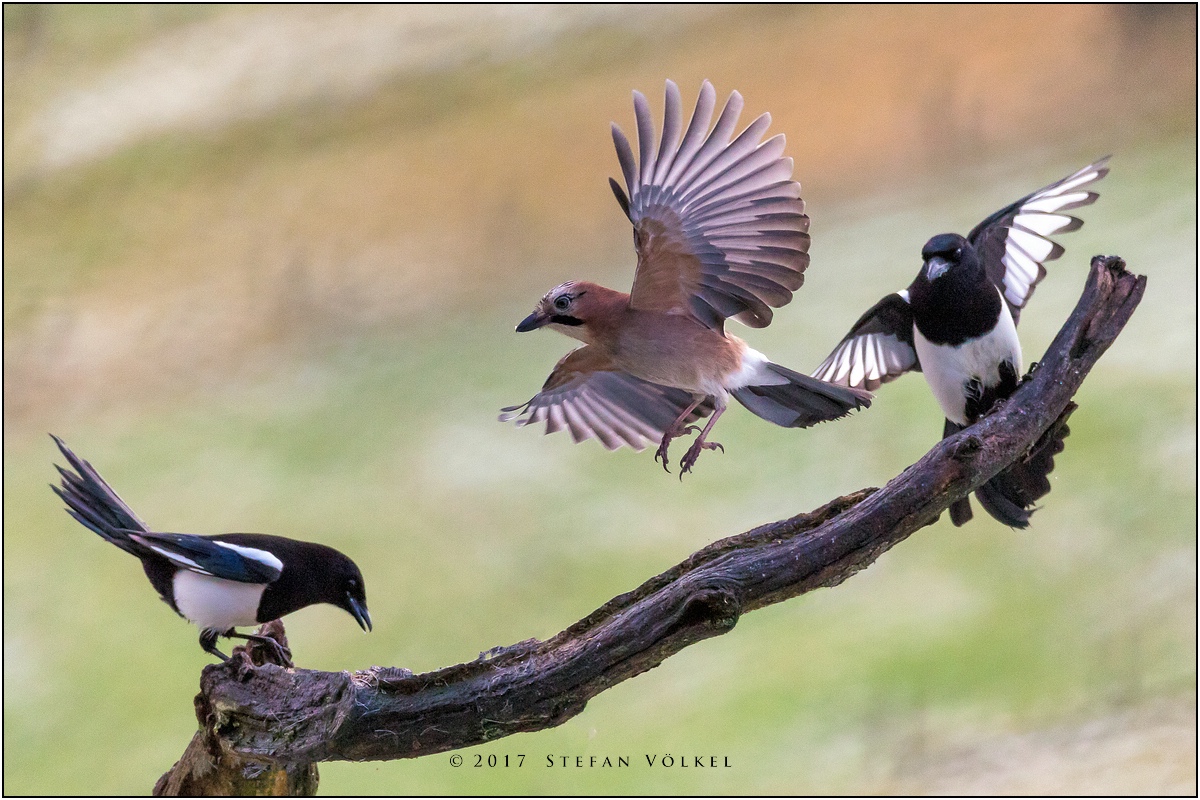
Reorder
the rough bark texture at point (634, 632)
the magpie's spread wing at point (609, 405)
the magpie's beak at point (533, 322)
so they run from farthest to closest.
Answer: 1. the magpie's spread wing at point (609, 405)
2. the magpie's beak at point (533, 322)
3. the rough bark texture at point (634, 632)

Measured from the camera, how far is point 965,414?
9.30ft

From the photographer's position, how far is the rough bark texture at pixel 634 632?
228 cm

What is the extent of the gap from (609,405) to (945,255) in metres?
0.92

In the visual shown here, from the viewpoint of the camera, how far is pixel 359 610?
2863 millimetres

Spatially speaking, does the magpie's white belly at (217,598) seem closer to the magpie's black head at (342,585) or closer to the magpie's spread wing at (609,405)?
the magpie's black head at (342,585)

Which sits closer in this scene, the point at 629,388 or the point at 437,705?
the point at 437,705

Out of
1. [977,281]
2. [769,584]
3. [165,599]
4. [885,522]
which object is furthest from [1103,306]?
[165,599]

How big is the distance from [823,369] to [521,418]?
A: 851 mm

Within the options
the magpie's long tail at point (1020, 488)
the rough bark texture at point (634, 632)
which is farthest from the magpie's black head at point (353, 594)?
the magpie's long tail at point (1020, 488)

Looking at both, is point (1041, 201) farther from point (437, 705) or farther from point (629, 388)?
point (437, 705)

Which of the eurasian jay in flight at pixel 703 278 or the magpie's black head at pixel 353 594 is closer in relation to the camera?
the eurasian jay in flight at pixel 703 278

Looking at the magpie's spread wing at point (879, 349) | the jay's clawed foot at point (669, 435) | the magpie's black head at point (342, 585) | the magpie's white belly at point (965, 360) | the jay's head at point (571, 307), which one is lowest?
the magpie's black head at point (342, 585)

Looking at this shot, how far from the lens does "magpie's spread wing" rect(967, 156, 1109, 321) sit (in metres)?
2.85

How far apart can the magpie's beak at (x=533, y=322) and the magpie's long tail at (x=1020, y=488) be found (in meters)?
1.06
